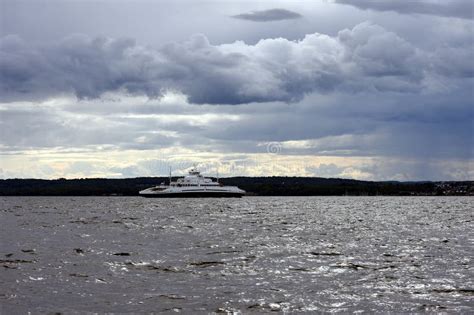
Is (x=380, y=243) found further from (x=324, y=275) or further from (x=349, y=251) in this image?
(x=324, y=275)

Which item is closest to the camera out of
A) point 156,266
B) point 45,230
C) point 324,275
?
point 324,275

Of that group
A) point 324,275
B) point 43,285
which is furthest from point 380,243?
point 43,285

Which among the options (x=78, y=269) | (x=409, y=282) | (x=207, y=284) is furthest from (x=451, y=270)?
(x=78, y=269)

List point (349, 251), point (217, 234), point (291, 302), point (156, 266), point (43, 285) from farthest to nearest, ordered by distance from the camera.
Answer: point (217, 234) → point (349, 251) → point (156, 266) → point (43, 285) → point (291, 302)

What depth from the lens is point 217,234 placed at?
64438 mm

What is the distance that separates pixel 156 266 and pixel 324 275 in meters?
9.84

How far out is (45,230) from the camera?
6919 cm

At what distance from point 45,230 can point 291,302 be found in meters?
47.6

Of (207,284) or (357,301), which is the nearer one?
(357,301)

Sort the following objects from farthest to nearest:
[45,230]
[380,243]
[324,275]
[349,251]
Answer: [45,230], [380,243], [349,251], [324,275]

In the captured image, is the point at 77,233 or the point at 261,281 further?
the point at 77,233

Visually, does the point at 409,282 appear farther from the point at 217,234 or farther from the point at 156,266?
the point at 217,234

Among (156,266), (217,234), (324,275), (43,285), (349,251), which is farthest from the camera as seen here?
(217,234)

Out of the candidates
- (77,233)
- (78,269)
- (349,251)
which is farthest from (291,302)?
(77,233)
